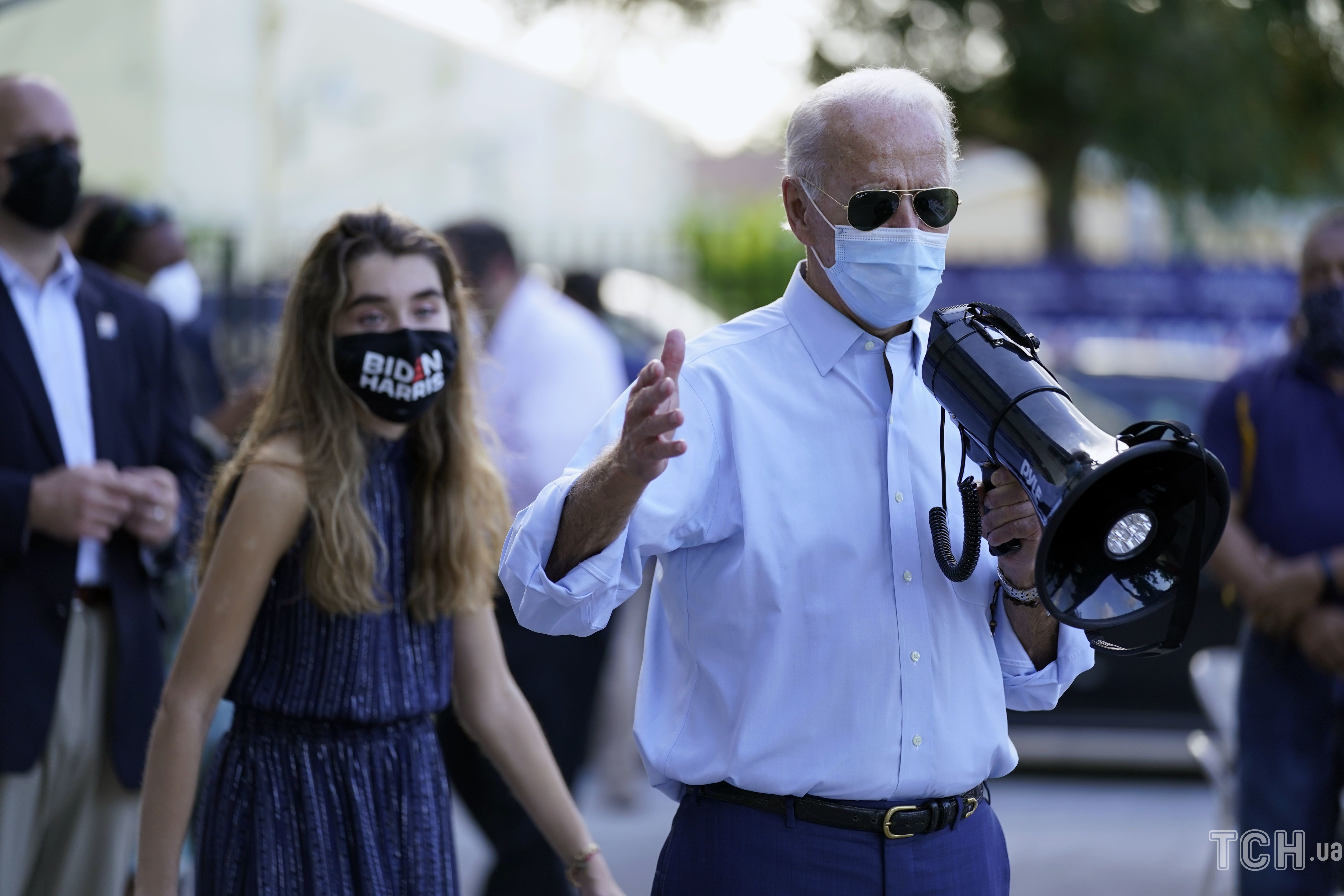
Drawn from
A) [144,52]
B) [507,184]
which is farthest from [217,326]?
[507,184]

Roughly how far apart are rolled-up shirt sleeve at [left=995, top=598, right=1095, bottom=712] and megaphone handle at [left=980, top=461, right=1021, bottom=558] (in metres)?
0.26

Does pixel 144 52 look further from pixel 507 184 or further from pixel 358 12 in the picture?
pixel 507 184

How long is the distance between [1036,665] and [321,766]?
1305 millimetres

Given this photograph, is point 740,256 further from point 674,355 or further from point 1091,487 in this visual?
point 1091,487

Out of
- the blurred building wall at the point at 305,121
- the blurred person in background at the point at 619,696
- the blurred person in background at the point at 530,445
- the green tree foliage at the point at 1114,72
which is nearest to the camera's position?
the blurred person in background at the point at 530,445

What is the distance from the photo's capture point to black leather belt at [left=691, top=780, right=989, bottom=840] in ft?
7.58

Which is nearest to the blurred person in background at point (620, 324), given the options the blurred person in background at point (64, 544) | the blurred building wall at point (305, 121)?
the blurred person in background at point (64, 544)

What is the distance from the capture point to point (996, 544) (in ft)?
7.29

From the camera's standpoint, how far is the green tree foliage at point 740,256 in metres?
19.0

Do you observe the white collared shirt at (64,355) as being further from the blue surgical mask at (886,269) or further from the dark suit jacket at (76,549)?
the blue surgical mask at (886,269)

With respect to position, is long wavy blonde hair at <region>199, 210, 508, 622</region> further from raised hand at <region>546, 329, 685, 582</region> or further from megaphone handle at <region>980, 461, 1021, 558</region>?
megaphone handle at <region>980, 461, 1021, 558</region>

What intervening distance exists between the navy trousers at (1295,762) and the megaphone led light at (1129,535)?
2452 mm

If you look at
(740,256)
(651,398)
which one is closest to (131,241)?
(651,398)

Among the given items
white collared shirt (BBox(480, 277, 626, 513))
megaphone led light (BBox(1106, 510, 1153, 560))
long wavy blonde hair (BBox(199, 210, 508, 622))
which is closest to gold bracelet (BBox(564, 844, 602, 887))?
long wavy blonde hair (BBox(199, 210, 508, 622))
